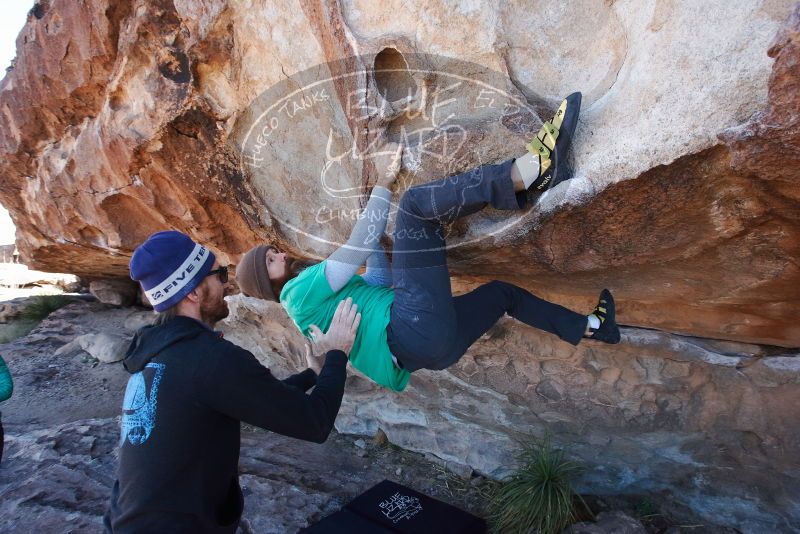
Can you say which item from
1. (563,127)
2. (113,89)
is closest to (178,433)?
(563,127)

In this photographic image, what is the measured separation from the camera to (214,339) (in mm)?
1770

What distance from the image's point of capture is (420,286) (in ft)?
7.33

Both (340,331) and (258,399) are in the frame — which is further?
(340,331)

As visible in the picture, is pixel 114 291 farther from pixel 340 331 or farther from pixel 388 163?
pixel 340 331

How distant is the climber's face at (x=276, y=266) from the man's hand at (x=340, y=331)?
292 millimetres

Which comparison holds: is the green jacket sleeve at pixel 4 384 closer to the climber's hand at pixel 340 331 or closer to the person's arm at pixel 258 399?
the climber's hand at pixel 340 331

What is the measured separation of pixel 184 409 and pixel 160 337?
0.26 m

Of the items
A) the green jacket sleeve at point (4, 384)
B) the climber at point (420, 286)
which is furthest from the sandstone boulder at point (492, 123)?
the green jacket sleeve at point (4, 384)

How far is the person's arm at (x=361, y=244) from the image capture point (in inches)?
92.7

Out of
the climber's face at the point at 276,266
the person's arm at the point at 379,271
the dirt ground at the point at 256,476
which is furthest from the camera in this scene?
the dirt ground at the point at 256,476

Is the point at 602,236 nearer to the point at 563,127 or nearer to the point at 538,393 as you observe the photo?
the point at 563,127

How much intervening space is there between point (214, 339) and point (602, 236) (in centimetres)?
160

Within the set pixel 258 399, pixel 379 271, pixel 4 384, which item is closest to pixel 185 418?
pixel 258 399

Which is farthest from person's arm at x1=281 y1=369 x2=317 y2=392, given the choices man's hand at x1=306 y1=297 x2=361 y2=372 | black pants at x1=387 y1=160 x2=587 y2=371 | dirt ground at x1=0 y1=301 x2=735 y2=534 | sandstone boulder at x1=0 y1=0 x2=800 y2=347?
dirt ground at x1=0 y1=301 x2=735 y2=534
